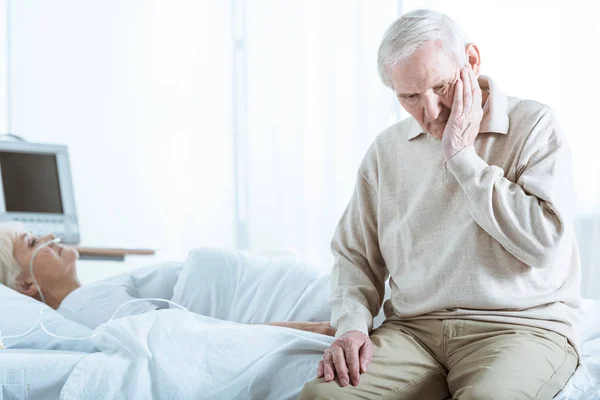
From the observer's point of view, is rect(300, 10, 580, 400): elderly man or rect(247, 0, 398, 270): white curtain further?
rect(247, 0, 398, 270): white curtain

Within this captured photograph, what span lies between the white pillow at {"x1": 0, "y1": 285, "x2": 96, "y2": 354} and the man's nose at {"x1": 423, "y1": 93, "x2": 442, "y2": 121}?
99 cm

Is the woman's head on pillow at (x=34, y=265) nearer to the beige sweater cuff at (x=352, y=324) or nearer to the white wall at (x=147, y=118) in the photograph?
the beige sweater cuff at (x=352, y=324)

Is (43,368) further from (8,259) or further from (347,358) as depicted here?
(8,259)

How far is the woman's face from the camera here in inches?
89.3

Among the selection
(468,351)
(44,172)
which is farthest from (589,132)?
(44,172)

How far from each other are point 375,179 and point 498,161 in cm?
30

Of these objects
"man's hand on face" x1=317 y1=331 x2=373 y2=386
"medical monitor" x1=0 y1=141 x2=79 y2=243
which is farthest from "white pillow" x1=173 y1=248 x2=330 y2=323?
"medical monitor" x1=0 y1=141 x2=79 y2=243

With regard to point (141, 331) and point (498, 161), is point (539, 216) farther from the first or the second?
point (141, 331)

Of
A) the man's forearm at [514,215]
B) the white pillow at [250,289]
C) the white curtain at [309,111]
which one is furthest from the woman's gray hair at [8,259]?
the white curtain at [309,111]

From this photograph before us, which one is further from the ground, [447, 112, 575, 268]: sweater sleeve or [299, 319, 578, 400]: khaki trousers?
[447, 112, 575, 268]: sweater sleeve

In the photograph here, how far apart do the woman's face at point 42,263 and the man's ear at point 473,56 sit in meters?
1.46

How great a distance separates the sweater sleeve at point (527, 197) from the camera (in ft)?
4.39

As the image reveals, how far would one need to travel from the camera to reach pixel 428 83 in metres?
1.44

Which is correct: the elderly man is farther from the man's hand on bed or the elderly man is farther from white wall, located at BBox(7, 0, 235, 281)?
white wall, located at BBox(7, 0, 235, 281)
